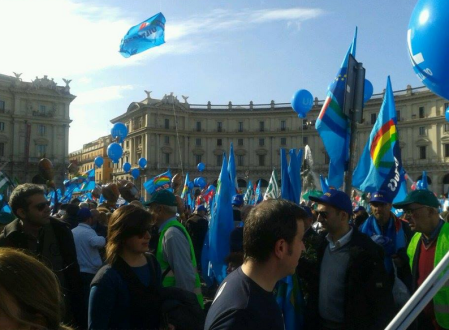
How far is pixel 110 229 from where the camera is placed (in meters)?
3.15

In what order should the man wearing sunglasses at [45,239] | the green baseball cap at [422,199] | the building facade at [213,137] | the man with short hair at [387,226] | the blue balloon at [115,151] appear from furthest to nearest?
1. the building facade at [213,137]
2. the blue balloon at [115,151]
3. the man with short hair at [387,226]
4. the man wearing sunglasses at [45,239]
5. the green baseball cap at [422,199]

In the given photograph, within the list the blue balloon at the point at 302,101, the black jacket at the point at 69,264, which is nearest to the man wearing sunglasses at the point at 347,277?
the black jacket at the point at 69,264

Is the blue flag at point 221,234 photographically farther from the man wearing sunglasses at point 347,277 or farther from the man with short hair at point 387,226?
the man wearing sunglasses at point 347,277

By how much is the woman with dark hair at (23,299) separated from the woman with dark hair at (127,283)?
5.21 ft

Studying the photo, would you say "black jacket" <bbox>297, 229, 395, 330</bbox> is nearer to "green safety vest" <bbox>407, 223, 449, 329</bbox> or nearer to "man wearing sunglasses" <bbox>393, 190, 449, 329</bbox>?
"green safety vest" <bbox>407, 223, 449, 329</bbox>

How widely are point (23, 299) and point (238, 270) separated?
1.06 m

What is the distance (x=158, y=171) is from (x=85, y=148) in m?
28.8

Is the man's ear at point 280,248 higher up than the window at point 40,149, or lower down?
lower down

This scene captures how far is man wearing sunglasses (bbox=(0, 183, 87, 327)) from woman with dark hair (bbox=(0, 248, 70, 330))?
2.78 meters

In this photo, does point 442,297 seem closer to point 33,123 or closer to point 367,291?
point 367,291

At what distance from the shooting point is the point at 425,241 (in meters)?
3.71

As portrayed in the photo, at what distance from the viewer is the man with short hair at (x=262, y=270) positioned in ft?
6.01

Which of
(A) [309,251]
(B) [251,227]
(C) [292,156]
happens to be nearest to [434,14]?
(B) [251,227]

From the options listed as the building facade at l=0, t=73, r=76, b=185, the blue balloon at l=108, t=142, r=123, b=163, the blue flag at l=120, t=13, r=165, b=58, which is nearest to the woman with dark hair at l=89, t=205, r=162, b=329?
the blue flag at l=120, t=13, r=165, b=58
